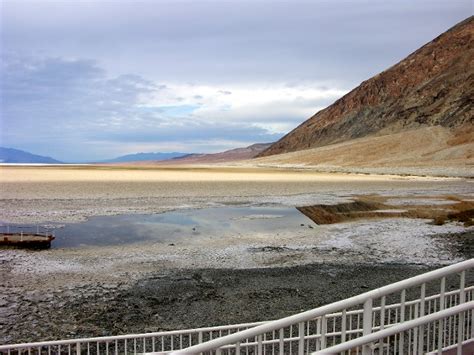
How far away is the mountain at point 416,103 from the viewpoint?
103312mm

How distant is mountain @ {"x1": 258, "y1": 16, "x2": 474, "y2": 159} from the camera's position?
339 ft

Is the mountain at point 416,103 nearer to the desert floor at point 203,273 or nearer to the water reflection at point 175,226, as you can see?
the water reflection at point 175,226

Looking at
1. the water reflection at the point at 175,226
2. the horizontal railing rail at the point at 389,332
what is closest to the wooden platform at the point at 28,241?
the water reflection at the point at 175,226

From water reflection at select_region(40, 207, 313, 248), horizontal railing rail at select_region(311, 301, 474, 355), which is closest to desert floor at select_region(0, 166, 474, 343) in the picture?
water reflection at select_region(40, 207, 313, 248)

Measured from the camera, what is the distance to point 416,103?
116812 millimetres

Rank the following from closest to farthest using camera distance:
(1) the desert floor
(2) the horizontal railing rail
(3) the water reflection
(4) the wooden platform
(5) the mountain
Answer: (2) the horizontal railing rail < (1) the desert floor < (4) the wooden platform < (3) the water reflection < (5) the mountain

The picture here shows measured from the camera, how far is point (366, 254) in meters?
14.4

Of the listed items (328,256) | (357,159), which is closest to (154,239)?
(328,256)

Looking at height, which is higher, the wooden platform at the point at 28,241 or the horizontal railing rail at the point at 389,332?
the horizontal railing rail at the point at 389,332

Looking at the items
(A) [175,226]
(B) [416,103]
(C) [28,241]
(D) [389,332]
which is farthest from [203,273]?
(B) [416,103]

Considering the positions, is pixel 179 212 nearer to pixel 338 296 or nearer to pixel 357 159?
pixel 338 296

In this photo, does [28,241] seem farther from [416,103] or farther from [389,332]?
[416,103]

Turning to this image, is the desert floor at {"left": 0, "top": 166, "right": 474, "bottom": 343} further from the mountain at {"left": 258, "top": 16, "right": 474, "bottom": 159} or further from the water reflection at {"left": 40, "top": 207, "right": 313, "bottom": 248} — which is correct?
the mountain at {"left": 258, "top": 16, "right": 474, "bottom": 159}

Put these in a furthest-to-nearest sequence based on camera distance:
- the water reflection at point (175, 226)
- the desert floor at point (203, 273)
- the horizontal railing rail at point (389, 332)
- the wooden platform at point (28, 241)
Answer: the water reflection at point (175, 226)
the wooden platform at point (28, 241)
the desert floor at point (203, 273)
the horizontal railing rail at point (389, 332)
